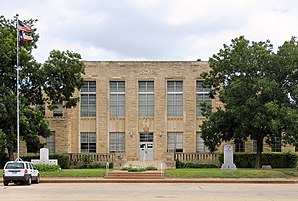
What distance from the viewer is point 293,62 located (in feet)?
134

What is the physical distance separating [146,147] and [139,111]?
12.3 ft

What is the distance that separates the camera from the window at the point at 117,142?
5569cm

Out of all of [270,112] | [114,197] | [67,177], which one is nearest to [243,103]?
[270,112]

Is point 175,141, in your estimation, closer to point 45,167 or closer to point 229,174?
point 229,174

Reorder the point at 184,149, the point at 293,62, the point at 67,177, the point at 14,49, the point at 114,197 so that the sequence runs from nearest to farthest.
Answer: the point at 114,197, the point at 67,177, the point at 293,62, the point at 14,49, the point at 184,149

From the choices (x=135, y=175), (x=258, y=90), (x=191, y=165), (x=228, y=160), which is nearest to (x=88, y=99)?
(x=191, y=165)

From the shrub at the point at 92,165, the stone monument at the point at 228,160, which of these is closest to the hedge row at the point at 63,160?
the shrub at the point at 92,165

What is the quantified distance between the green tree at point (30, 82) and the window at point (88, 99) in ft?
24.4

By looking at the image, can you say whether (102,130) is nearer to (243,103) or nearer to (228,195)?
(243,103)

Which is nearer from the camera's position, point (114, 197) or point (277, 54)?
point (114, 197)

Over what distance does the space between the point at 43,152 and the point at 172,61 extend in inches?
713

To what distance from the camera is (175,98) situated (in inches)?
2194

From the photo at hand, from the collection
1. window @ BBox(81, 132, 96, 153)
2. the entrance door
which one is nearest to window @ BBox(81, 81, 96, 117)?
window @ BBox(81, 132, 96, 153)

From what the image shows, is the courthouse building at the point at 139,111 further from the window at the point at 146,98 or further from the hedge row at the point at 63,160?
the hedge row at the point at 63,160
